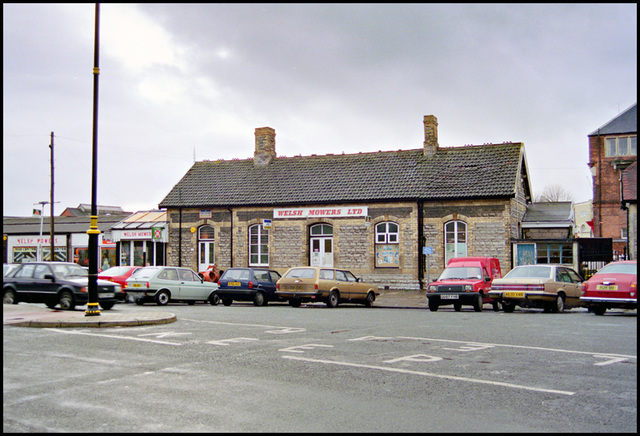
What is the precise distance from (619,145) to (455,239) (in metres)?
37.5

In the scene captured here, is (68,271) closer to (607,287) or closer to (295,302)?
(295,302)

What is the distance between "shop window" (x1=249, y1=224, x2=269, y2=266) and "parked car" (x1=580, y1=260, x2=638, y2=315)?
1978 cm

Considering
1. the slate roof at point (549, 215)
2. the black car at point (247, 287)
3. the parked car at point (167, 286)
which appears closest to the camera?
the parked car at point (167, 286)

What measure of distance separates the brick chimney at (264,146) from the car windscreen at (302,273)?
1579 centimetres

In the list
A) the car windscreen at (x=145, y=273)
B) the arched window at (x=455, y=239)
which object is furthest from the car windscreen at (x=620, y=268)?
the car windscreen at (x=145, y=273)

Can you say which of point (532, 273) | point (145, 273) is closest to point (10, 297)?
point (145, 273)

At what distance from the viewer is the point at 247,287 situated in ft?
79.5

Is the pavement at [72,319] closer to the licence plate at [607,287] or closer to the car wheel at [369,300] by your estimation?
the car wheel at [369,300]

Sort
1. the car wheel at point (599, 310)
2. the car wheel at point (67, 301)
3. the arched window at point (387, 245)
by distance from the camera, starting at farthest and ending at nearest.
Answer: the arched window at point (387, 245) < the car wheel at point (67, 301) < the car wheel at point (599, 310)

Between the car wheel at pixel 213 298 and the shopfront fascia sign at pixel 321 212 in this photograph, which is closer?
the car wheel at pixel 213 298

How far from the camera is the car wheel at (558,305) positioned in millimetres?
19875

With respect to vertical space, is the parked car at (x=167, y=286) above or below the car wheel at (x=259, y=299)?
above

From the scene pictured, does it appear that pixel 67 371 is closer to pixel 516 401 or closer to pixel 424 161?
pixel 516 401

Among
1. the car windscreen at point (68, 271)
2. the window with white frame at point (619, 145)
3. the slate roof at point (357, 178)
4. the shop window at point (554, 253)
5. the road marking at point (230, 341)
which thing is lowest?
the road marking at point (230, 341)
